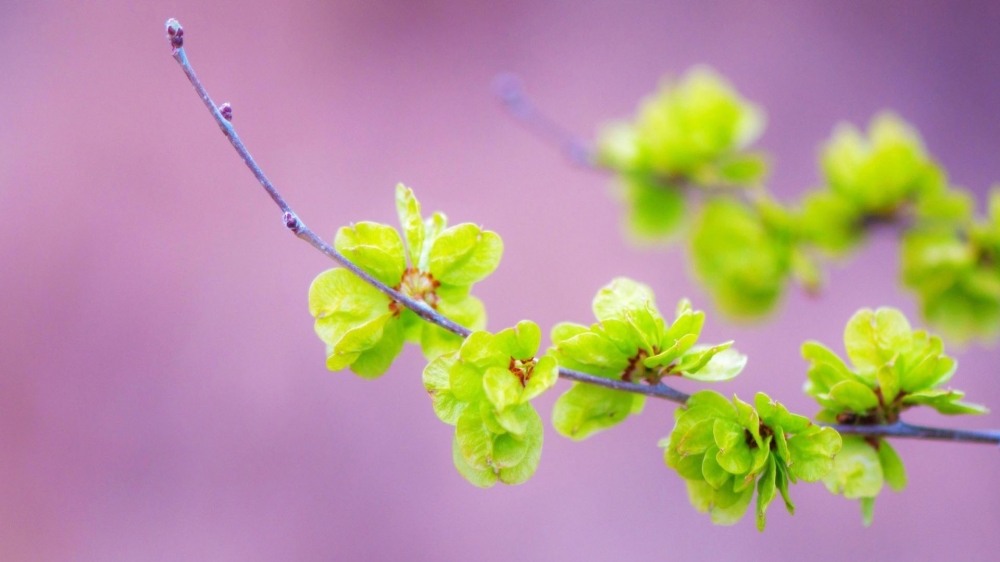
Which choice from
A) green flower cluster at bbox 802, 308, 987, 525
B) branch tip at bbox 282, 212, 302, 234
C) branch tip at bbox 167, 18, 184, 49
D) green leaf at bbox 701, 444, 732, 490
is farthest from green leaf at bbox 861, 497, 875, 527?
branch tip at bbox 167, 18, 184, 49

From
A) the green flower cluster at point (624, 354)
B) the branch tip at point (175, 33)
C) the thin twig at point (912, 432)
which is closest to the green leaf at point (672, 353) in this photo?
the green flower cluster at point (624, 354)

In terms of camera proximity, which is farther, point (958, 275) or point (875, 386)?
point (958, 275)

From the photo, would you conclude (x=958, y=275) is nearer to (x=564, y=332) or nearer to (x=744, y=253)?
(x=744, y=253)

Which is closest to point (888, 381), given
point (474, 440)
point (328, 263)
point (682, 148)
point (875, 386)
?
point (875, 386)

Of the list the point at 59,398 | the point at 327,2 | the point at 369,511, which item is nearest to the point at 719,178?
the point at 369,511

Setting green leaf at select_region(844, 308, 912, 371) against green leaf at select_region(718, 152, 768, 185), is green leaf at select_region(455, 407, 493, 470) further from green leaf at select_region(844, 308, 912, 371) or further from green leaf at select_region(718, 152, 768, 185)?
green leaf at select_region(718, 152, 768, 185)

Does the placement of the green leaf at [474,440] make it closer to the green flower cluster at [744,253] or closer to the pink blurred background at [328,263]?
the green flower cluster at [744,253]
